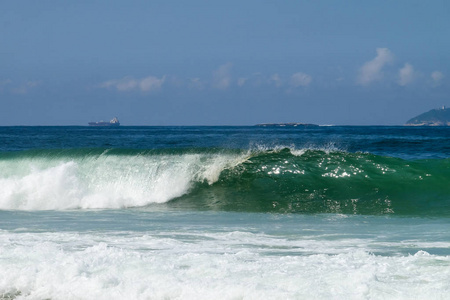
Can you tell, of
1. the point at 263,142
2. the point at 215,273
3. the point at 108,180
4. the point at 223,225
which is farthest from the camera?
the point at 263,142

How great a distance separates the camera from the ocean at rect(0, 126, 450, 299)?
5.45 metres

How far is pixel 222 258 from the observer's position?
20.9 ft

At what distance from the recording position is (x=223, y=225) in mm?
9914

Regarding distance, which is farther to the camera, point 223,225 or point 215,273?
point 223,225

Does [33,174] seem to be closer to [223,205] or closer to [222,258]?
[223,205]

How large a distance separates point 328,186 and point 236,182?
269cm

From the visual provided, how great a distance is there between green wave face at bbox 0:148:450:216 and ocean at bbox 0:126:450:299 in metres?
0.05

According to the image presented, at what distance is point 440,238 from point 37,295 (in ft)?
19.2

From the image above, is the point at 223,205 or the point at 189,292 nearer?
the point at 189,292

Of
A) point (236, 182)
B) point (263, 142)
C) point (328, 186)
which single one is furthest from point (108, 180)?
point (263, 142)

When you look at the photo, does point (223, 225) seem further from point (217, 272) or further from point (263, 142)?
point (263, 142)

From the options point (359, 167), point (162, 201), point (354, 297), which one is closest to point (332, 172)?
point (359, 167)

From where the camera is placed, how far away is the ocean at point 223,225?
17.9 ft

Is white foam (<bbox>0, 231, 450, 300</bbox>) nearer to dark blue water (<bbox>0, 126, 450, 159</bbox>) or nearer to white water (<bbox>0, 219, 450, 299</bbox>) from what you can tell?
white water (<bbox>0, 219, 450, 299</bbox>)
